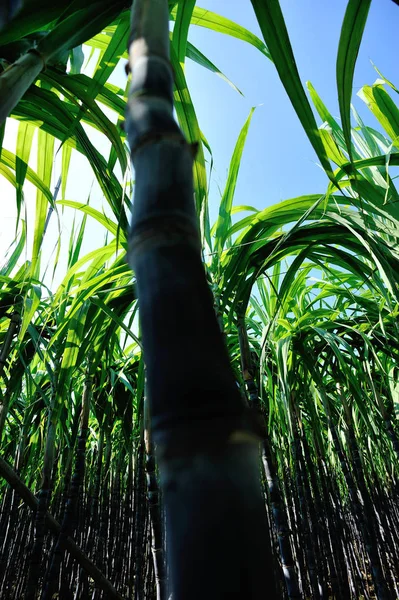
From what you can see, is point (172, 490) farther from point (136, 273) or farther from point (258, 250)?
point (258, 250)

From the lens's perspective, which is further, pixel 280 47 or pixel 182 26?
pixel 182 26

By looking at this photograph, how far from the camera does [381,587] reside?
1771mm

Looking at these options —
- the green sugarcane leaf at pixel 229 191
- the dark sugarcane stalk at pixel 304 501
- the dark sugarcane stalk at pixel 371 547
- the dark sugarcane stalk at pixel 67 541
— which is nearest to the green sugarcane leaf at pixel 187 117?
the green sugarcane leaf at pixel 229 191

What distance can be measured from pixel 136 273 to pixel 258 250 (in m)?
1.24

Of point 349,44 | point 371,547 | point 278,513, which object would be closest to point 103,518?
point 371,547

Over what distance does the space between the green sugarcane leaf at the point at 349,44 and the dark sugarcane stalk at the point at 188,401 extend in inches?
15.7

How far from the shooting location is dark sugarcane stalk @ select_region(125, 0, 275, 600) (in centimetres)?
14

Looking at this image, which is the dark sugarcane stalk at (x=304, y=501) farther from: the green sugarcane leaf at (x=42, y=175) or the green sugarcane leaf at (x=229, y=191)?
the green sugarcane leaf at (x=42, y=175)

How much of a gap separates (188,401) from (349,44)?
0.57 m

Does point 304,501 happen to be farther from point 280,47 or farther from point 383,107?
point 280,47

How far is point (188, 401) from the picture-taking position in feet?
0.55

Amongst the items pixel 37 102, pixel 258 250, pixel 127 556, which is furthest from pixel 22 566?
pixel 37 102

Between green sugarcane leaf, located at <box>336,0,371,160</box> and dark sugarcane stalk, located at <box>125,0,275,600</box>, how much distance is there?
0.40m

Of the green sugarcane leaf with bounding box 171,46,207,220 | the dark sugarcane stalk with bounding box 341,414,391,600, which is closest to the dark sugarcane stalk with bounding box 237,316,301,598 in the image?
the green sugarcane leaf with bounding box 171,46,207,220
